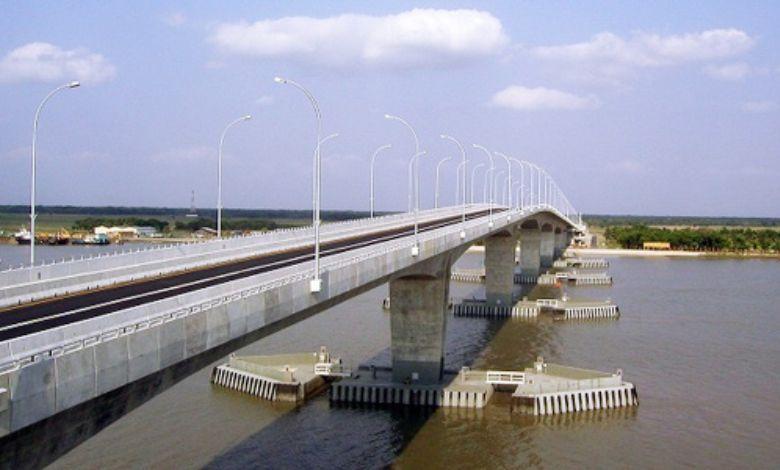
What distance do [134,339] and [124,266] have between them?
13459 millimetres

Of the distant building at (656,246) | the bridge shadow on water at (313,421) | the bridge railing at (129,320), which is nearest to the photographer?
the bridge railing at (129,320)

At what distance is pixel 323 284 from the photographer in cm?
2781

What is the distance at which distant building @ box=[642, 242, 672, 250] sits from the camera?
558ft

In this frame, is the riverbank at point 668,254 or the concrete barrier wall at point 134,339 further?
the riverbank at point 668,254

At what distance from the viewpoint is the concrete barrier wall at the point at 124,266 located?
2442cm

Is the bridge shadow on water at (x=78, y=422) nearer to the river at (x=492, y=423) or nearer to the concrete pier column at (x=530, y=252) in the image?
the river at (x=492, y=423)

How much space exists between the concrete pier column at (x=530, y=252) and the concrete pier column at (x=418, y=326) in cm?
6447

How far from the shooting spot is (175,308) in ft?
68.0

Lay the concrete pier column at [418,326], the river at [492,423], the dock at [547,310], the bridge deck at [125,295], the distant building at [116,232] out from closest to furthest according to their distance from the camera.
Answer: the bridge deck at [125,295], the river at [492,423], the concrete pier column at [418,326], the dock at [547,310], the distant building at [116,232]

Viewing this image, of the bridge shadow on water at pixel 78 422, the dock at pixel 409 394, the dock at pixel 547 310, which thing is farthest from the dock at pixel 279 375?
the dock at pixel 547 310

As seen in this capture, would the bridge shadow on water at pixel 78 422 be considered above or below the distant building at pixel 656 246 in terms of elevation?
above

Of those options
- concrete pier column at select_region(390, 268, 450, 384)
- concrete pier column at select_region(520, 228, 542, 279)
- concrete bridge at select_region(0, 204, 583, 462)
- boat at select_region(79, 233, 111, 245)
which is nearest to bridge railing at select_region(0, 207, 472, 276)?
concrete bridge at select_region(0, 204, 583, 462)

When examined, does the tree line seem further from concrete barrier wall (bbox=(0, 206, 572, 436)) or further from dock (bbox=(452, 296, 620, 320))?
concrete barrier wall (bbox=(0, 206, 572, 436))

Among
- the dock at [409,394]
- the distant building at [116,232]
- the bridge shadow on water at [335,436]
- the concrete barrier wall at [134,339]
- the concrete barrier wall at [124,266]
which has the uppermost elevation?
the concrete barrier wall at [124,266]
